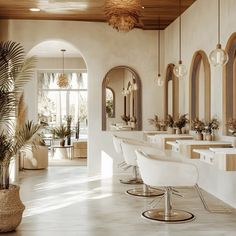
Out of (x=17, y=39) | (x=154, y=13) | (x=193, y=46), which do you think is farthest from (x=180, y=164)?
(x=17, y=39)

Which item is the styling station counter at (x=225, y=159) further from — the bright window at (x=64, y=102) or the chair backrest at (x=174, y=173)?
the bright window at (x=64, y=102)

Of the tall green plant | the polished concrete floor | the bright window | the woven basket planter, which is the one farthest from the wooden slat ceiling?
the bright window

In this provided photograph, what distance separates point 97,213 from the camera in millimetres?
5023

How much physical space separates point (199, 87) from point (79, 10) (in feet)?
8.58

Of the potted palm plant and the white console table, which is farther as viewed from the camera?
the white console table

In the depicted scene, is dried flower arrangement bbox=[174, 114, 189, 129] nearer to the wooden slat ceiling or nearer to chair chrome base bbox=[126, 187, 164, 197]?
chair chrome base bbox=[126, 187, 164, 197]

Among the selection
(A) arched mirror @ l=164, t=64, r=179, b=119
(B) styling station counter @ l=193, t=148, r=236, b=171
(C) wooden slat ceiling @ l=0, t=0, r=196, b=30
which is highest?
(C) wooden slat ceiling @ l=0, t=0, r=196, b=30

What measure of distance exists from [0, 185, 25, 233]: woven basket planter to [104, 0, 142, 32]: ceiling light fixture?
8.15ft

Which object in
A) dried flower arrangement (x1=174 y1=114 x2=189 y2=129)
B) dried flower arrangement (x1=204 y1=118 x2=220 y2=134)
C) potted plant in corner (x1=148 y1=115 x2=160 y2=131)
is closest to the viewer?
dried flower arrangement (x1=204 y1=118 x2=220 y2=134)

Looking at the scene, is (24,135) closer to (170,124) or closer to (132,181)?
(132,181)

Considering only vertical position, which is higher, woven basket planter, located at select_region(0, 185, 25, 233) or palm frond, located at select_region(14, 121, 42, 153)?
palm frond, located at select_region(14, 121, 42, 153)

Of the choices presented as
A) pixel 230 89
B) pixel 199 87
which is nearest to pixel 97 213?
pixel 230 89

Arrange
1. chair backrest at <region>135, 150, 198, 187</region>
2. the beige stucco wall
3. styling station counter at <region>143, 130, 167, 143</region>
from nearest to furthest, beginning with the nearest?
chair backrest at <region>135, 150, 198, 187</region>, the beige stucco wall, styling station counter at <region>143, 130, 167, 143</region>

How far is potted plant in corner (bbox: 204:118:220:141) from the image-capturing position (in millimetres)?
5762
